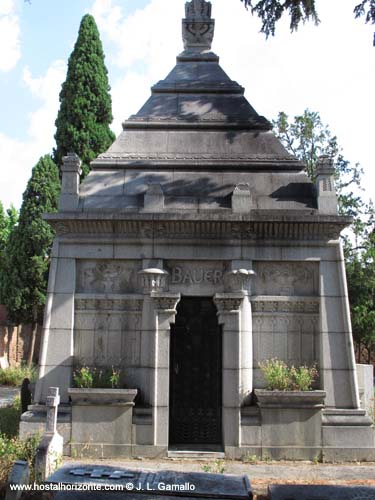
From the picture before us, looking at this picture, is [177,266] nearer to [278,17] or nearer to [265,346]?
[265,346]

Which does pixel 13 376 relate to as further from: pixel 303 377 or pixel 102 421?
pixel 303 377

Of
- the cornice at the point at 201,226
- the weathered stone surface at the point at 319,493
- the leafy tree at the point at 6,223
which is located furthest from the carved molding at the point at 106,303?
the leafy tree at the point at 6,223

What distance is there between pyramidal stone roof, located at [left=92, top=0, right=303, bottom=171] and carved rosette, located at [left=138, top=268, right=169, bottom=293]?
243 centimetres

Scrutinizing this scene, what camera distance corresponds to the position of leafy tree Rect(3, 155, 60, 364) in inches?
1108

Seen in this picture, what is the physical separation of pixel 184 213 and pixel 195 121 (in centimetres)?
270

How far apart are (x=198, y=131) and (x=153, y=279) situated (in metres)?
3.66

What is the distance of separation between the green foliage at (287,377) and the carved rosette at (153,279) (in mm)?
2408

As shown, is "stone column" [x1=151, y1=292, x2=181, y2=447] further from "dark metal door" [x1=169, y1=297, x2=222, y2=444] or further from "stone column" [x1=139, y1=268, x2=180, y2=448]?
"dark metal door" [x1=169, y1=297, x2=222, y2=444]

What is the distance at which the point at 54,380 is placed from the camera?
10102mm

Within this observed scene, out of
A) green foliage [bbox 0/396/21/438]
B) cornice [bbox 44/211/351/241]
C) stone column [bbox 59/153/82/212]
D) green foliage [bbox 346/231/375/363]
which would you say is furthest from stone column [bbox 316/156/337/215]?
green foliage [bbox 346/231/375/363]

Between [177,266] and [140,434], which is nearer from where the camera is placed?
[140,434]

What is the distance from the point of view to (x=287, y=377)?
32.4ft

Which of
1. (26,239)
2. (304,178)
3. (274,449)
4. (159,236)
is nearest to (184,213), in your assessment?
(159,236)

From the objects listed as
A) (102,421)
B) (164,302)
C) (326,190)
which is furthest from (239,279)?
(102,421)
